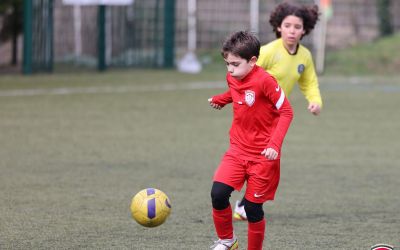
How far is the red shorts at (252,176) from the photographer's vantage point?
6.53 meters

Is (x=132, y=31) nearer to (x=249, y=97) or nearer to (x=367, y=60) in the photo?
(x=367, y=60)

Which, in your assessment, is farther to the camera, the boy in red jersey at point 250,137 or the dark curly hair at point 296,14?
the dark curly hair at point 296,14

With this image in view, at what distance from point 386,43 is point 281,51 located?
17994mm

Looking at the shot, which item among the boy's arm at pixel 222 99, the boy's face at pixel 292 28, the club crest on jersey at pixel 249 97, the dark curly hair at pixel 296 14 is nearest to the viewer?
the club crest on jersey at pixel 249 97

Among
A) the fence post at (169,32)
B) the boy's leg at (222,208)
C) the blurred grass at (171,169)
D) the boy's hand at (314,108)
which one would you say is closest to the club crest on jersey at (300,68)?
the boy's hand at (314,108)

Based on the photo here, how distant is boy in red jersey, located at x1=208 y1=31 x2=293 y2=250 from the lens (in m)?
6.47

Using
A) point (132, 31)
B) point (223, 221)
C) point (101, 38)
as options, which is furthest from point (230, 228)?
point (132, 31)

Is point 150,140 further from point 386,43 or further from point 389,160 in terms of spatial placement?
point 386,43

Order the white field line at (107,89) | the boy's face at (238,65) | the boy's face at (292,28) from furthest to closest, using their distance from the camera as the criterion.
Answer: the white field line at (107,89), the boy's face at (292,28), the boy's face at (238,65)

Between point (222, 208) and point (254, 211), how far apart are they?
215 mm

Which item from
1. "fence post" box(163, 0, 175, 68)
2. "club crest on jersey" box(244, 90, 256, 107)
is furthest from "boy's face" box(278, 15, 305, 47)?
"fence post" box(163, 0, 175, 68)

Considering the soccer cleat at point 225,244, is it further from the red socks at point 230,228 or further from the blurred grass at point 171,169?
the blurred grass at point 171,169

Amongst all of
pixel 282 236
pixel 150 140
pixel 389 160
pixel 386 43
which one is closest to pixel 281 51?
pixel 282 236

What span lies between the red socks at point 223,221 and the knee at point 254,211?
142 mm
